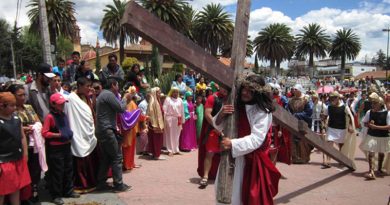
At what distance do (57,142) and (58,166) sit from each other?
35 centimetres

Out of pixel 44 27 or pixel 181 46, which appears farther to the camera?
pixel 44 27

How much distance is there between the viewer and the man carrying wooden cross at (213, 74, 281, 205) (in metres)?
3.53

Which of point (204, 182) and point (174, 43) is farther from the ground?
point (174, 43)

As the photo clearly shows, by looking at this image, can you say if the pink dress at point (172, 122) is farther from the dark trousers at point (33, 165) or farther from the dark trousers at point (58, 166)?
the dark trousers at point (33, 165)

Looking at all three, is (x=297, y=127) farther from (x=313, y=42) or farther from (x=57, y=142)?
(x=313, y=42)

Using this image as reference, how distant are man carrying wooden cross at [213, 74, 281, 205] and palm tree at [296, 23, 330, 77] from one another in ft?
195

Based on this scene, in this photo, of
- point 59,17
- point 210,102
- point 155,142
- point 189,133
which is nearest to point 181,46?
point 210,102

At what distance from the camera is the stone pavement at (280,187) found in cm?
568

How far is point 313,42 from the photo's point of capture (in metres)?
60.7

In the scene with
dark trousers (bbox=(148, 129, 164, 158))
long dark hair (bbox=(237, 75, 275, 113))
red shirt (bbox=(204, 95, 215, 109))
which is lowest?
dark trousers (bbox=(148, 129, 164, 158))

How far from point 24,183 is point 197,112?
632 cm

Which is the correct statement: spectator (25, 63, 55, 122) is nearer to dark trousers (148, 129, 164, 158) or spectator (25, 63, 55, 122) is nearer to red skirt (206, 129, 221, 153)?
red skirt (206, 129, 221, 153)

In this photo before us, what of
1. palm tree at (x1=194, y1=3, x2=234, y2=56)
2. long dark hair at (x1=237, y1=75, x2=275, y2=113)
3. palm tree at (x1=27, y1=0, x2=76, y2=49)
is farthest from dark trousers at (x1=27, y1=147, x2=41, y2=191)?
palm tree at (x1=194, y1=3, x2=234, y2=56)

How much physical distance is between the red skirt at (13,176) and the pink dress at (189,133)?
5813mm
